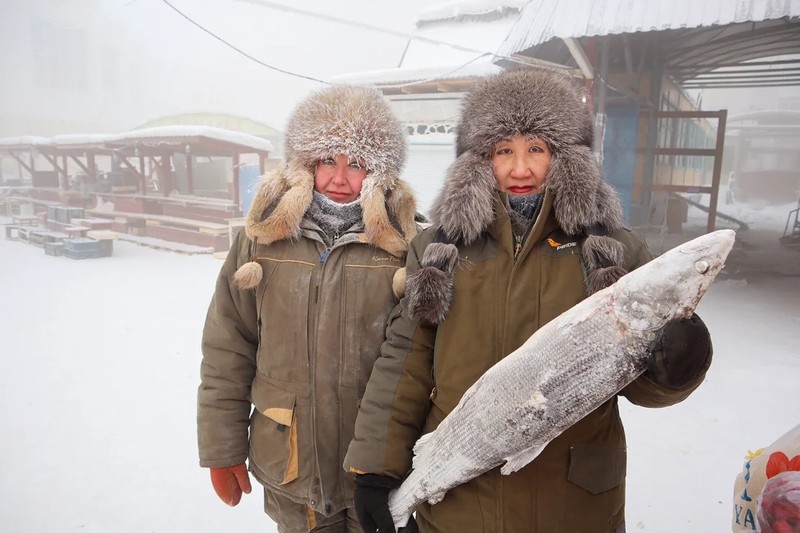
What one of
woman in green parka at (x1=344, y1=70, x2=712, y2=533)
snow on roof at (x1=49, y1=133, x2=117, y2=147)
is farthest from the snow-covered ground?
snow on roof at (x1=49, y1=133, x2=117, y2=147)

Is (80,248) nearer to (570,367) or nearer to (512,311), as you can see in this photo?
(512,311)

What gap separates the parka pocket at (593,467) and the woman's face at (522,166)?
27.6 inches

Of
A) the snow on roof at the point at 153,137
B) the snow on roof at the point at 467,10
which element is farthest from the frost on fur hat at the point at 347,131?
the snow on roof at the point at 467,10

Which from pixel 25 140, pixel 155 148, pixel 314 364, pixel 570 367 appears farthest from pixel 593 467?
pixel 25 140

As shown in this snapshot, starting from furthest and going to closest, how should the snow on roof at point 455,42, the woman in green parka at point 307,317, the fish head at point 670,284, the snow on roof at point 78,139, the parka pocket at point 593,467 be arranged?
the snow on roof at point 455,42, the snow on roof at point 78,139, the woman in green parka at point 307,317, the parka pocket at point 593,467, the fish head at point 670,284

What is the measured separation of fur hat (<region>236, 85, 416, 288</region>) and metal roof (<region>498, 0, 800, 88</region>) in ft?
16.0

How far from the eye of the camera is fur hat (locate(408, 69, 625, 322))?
49.6 inches

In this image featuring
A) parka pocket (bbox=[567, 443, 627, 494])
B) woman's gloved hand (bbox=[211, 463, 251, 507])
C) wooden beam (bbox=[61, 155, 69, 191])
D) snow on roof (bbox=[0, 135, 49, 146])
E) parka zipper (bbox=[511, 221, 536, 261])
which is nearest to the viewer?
parka pocket (bbox=[567, 443, 627, 494])

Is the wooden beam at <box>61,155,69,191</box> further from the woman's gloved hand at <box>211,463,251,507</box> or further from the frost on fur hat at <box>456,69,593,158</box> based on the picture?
the frost on fur hat at <box>456,69,593,158</box>

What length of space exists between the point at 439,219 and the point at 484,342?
0.38 m

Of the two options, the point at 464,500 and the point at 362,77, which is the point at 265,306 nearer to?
the point at 464,500

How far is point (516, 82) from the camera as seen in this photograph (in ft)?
4.80

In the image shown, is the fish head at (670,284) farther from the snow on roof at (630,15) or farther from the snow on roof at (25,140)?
the snow on roof at (25,140)

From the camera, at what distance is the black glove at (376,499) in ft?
4.44
